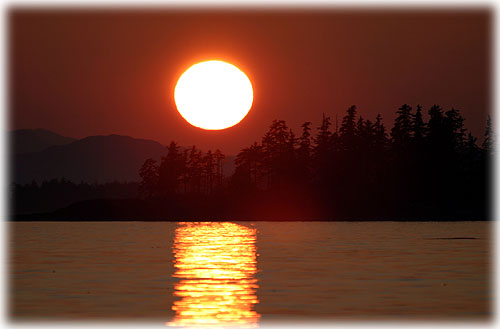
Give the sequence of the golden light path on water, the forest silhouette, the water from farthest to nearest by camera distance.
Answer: the forest silhouette
the water
the golden light path on water

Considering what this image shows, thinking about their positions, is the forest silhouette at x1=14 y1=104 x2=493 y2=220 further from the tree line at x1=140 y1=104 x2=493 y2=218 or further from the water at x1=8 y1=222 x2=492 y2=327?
the water at x1=8 y1=222 x2=492 y2=327

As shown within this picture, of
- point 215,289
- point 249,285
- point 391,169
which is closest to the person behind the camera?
point 215,289

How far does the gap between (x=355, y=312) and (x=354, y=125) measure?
529ft

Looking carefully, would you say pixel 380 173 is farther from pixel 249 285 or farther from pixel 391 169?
pixel 249 285

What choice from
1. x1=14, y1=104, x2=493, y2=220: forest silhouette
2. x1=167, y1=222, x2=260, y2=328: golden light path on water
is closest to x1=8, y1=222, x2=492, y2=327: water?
x1=167, y1=222, x2=260, y2=328: golden light path on water

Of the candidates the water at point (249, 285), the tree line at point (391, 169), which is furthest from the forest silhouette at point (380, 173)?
the water at point (249, 285)

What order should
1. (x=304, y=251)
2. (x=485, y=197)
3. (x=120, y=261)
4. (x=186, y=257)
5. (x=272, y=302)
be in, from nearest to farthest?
(x=272, y=302)
(x=120, y=261)
(x=186, y=257)
(x=304, y=251)
(x=485, y=197)

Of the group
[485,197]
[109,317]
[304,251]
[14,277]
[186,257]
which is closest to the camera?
[109,317]

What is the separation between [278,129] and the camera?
197 meters

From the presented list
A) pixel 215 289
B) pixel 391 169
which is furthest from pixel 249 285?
pixel 391 169

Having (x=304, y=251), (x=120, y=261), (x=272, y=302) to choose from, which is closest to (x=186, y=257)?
(x=120, y=261)

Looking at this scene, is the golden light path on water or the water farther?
the water

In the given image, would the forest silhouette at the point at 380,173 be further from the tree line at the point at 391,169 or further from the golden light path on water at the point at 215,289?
the golden light path on water at the point at 215,289

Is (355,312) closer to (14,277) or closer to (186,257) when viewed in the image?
(14,277)
